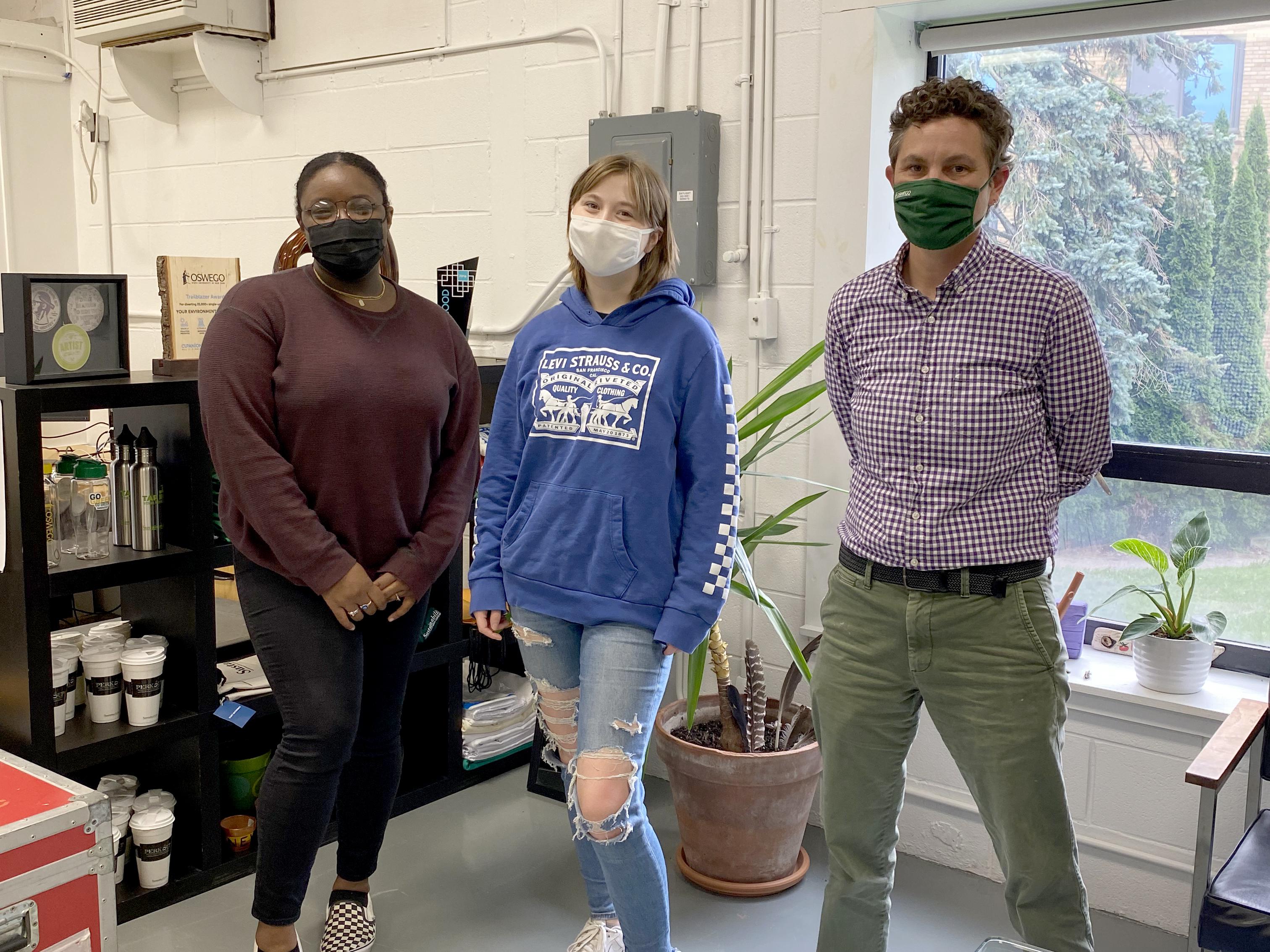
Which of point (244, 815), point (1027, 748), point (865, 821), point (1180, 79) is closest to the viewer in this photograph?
point (1027, 748)

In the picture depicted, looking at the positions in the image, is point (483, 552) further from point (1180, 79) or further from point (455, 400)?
point (1180, 79)

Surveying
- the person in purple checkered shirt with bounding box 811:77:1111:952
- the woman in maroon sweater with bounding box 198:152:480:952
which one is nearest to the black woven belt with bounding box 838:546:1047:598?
the person in purple checkered shirt with bounding box 811:77:1111:952

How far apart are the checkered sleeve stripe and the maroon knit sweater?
54 centimetres

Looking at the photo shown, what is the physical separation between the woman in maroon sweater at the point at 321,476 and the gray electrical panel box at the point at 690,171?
854 millimetres

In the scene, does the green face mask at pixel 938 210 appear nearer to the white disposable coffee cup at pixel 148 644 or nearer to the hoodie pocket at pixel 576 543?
the hoodie pocket at pixel 576 543

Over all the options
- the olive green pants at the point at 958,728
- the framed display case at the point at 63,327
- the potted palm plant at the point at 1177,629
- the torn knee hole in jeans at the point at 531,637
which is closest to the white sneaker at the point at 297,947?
the torn knee hole in jeans at the point at 531,637

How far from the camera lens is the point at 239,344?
1863 mm

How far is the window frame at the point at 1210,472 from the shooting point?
2.30 m

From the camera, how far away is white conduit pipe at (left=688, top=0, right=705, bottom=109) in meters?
2.72

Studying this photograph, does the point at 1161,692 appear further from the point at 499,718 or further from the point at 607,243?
the point at 499,718

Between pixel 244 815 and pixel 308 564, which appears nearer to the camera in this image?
pixel 308 564

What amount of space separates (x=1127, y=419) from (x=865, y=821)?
1.21 metres

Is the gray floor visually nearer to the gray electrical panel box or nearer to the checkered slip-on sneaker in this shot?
the checkered slip-on sneaker

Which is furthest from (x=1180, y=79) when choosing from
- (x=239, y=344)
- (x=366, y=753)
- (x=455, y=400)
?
(x=366, y=753)
